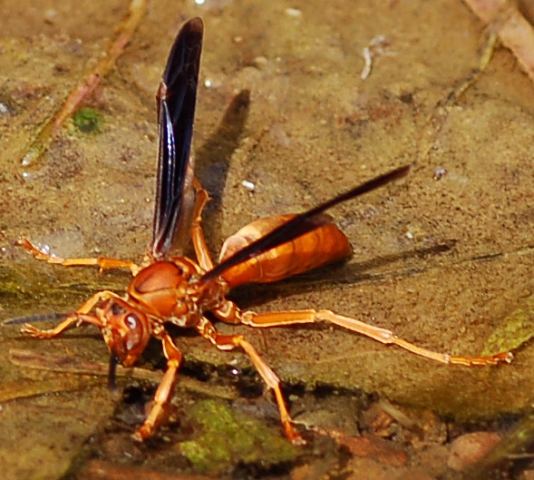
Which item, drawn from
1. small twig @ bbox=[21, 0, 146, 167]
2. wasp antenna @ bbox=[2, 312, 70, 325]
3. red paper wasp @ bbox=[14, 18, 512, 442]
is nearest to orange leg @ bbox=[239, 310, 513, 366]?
red paper wasp @ bbox=[14, 18, 512, 442]

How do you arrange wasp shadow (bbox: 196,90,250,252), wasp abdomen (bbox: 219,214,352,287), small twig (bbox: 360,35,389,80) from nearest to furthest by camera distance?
wasp abdomen (bbox: 219,214,352,287) → wasp shadow (bbox: 196,90,250,252) → small twig (bbox: 360,35,389,80)

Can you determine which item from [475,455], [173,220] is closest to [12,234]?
[173,220]

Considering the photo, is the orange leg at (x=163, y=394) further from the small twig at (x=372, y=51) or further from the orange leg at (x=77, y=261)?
the small twig at (x=372, y=51)

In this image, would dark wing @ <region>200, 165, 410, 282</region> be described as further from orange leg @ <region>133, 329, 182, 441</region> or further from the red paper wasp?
orange leg @ <region>133, 329, 182, 441</region>

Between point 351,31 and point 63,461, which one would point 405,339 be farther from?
point 351,31

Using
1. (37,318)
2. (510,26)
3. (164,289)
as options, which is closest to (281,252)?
(164,289)

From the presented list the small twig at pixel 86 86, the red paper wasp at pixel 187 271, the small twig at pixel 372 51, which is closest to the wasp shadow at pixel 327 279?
the red paper wasp at pixel 187 271
